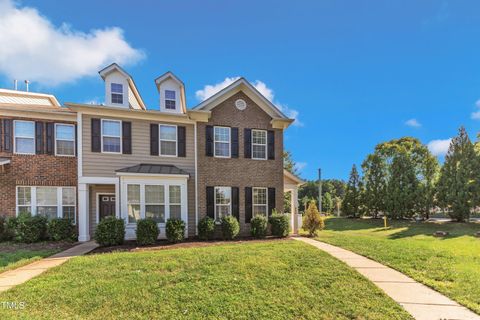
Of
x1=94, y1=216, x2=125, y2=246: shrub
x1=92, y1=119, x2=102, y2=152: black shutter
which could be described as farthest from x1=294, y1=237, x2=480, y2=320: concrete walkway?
x1=92, y1=119, x2=102, y2=152: black shutter

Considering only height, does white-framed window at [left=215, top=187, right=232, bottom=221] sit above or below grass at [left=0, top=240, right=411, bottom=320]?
above

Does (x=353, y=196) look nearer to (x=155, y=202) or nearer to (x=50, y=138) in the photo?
(x=155, y=202)

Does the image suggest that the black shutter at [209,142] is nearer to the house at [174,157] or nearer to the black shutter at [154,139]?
the house at [174,157]

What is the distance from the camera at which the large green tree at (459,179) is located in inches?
Result: 805

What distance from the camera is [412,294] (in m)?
5.61

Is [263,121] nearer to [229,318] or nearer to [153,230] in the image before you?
[153,230]

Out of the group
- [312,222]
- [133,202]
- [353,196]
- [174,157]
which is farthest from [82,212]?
[353,196]

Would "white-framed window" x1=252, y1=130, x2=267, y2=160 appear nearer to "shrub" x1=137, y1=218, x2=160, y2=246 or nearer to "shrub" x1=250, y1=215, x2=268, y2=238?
"shrub" x1=250, y1=215, x2=268, y2=238

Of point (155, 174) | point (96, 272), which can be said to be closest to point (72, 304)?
point (96, 272)

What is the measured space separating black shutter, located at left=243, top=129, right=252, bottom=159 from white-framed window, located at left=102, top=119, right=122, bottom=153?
5.85 m

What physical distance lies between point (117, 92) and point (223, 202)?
7.25 metres

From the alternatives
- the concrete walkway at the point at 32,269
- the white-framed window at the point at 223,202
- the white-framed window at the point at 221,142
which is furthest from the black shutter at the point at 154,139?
the concrete walkway at the point at 32,269

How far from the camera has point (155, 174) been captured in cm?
A: 1218

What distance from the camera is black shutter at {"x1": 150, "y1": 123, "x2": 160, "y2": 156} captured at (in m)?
13.2
